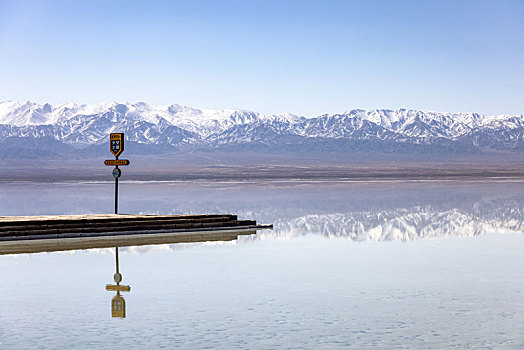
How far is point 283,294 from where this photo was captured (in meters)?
12.3

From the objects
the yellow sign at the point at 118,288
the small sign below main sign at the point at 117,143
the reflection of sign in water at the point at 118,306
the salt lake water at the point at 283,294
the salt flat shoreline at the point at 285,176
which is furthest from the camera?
the salt flat shoreline at the point at 285,176

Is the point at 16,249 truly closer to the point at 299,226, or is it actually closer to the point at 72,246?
the point at 72,246

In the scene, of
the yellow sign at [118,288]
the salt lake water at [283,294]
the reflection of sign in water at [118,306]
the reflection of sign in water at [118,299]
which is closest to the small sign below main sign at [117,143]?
the salt lake water at [283,294]

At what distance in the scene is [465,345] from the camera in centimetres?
912

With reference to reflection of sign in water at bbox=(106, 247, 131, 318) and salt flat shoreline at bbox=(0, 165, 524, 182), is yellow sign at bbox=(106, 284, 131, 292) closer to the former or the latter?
reflection of sign in water at bbox=(106, 247, 131, 318)

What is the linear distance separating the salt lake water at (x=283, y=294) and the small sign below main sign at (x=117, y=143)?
7.70 metres

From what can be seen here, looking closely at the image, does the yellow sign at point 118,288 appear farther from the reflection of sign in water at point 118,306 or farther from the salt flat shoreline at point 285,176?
the salt flat shoreline at point 285,176

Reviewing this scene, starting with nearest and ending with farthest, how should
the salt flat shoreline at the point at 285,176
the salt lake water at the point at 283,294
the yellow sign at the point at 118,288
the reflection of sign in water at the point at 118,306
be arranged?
the salt lake water at the point at 283,294
the reflection of sign in water at the point at 118,306
the yellow sign at the point at 118,288
the salt flat shoreline at the point at 285,176

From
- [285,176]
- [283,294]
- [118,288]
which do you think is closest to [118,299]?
[118,288]

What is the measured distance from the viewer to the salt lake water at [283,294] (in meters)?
9.51

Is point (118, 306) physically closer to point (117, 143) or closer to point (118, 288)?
point (118, 288)

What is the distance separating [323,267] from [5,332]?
7021 millimetres

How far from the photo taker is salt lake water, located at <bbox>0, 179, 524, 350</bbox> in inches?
374

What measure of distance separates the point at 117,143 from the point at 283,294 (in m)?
16.7
